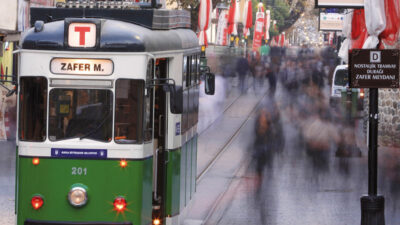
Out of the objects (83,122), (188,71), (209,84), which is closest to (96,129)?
(83,122)

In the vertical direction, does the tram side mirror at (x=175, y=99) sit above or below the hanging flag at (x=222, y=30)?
below

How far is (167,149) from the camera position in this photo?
39.9 ft

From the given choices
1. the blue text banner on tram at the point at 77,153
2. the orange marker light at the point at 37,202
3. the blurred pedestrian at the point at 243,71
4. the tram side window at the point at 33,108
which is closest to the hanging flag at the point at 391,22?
the blue text banner on tram at the point at 77,153

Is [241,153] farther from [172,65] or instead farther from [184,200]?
[172,65]

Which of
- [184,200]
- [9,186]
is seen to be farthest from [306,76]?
[184,200]

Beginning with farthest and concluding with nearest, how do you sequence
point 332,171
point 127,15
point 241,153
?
point 241,153 → point 332,171 → point 127,15

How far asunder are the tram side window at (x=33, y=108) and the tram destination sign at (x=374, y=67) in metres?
5.12

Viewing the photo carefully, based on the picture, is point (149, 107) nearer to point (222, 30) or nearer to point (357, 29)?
point (357, 29)

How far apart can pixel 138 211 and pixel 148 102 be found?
1.28 meters

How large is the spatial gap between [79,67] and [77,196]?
1.47 m

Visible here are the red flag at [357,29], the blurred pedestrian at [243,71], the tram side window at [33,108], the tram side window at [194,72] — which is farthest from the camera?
the blurred pedestrian at [243,71]

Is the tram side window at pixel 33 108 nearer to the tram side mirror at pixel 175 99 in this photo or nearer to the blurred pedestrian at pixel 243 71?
the tram side mirror at pixel 175 99

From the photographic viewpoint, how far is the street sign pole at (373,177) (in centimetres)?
1366

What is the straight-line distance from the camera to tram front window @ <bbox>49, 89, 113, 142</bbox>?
10.6 metres
